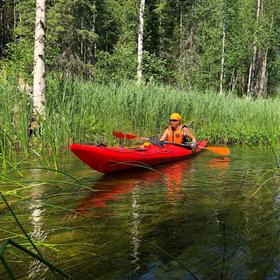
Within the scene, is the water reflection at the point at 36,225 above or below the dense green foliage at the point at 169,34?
below

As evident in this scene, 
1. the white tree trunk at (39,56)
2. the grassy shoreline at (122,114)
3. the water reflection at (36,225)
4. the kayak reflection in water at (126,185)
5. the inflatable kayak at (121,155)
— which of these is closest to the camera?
the water reflection at (36,225)

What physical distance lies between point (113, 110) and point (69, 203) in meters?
5.10

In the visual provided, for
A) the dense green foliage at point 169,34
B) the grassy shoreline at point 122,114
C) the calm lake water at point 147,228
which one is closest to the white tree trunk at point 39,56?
the grassy shoreline at point 122,114

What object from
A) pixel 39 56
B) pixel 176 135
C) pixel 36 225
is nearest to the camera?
pixel 36 225

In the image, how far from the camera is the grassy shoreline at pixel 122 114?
7359mm

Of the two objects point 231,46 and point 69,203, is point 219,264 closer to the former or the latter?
point 69,203

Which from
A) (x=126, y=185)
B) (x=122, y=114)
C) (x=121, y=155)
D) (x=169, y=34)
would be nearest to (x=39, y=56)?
(x=122, y=114)

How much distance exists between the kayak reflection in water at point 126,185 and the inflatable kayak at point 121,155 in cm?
18

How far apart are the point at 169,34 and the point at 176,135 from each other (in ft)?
85.5

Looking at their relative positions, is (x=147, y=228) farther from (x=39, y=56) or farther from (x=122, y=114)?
(x=122, y=114)

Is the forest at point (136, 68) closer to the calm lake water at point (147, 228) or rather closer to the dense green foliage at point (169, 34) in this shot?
the dense green foliage at point (169, 34)

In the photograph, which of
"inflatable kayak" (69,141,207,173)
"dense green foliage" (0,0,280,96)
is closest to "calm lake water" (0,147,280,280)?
"inflatable kayak" (69,141,207,173)

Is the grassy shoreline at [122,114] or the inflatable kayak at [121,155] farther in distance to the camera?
the grassy shoreline at [122,114]

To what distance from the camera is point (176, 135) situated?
30.1 ft
